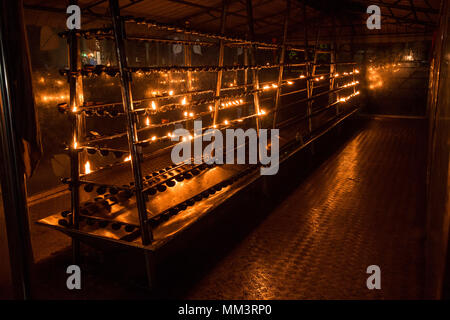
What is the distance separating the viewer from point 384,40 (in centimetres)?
1006

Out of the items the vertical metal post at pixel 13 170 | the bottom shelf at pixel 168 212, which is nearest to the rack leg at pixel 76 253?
the bottom shelf at pixel 168 212

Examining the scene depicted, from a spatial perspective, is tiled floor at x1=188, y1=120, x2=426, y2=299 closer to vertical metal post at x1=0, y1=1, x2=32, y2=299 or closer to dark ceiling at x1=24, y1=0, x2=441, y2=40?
vertical metal post at x1=0, y1=1, x2=32, y2=299

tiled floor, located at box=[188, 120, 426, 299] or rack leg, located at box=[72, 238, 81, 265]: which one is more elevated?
rack leg, located at box=[72, 238, 81, 265]

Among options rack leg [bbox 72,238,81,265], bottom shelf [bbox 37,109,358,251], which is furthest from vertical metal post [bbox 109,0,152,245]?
rack leg [bbox 72,238,81,265]

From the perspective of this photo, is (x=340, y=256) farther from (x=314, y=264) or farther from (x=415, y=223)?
(x=415, y=223)

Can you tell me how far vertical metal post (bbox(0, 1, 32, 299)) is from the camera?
5.78 feet

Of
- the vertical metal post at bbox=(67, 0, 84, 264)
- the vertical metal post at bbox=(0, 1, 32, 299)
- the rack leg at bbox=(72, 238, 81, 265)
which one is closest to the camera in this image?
the vertical metal post at bbox=(0, 1, 32, 299)

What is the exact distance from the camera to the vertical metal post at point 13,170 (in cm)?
176

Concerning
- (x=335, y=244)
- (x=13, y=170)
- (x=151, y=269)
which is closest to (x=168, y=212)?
(x=151, y=269)

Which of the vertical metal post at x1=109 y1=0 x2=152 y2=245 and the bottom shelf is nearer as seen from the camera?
the vertical metal post at x1=109 y1=0 x2=152 y2=245

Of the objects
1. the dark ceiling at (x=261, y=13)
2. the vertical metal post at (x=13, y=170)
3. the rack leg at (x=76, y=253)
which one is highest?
the dark ceiling at (x=261, y=13)

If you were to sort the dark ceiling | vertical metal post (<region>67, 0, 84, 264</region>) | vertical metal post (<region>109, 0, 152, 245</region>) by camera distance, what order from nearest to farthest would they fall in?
vertical metal post (<region>109, 0, 152, 245</region>), vertical metal post (<region>67, 0, 84, 264</region>), the dark ceiling

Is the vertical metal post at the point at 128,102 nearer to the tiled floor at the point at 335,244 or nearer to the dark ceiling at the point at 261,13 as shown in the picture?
the tiled floor at the point at 335,244
